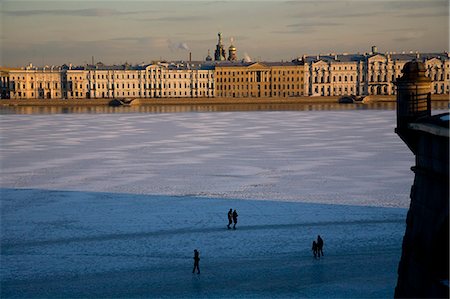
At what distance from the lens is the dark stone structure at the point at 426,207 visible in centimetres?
534

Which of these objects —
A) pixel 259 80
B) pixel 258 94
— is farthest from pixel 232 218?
pixel 259 80

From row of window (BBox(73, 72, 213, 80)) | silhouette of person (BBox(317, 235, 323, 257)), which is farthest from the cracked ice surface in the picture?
row of window (BBox(73, 72, 213, 80))

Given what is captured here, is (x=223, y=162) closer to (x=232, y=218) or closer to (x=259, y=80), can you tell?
(x=232, y=218)

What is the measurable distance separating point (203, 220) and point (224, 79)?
76180 millimetres

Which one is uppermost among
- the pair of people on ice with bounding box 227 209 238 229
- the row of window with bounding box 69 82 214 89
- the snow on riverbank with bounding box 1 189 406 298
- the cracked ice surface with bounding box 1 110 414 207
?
the row of window with bounding box 69 82 214 89

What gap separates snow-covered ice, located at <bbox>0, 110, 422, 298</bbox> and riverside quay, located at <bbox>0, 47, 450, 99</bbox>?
6141 cm

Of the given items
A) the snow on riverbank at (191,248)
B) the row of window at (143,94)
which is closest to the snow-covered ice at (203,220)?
the snow on riverbank at (191,248)

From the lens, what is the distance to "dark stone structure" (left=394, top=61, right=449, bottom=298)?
17.5ft

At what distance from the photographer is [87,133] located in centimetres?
3572

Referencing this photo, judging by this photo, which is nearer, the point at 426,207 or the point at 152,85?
the point at 426,207

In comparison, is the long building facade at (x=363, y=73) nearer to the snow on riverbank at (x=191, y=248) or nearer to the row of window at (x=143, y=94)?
the row of window at (x=143, y=94)

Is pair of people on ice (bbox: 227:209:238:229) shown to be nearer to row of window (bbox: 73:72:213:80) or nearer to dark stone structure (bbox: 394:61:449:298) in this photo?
dark stone structure (bbox: 394:61:449:298)

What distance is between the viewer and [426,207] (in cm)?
564

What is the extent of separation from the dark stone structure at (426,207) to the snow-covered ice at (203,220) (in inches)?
102
